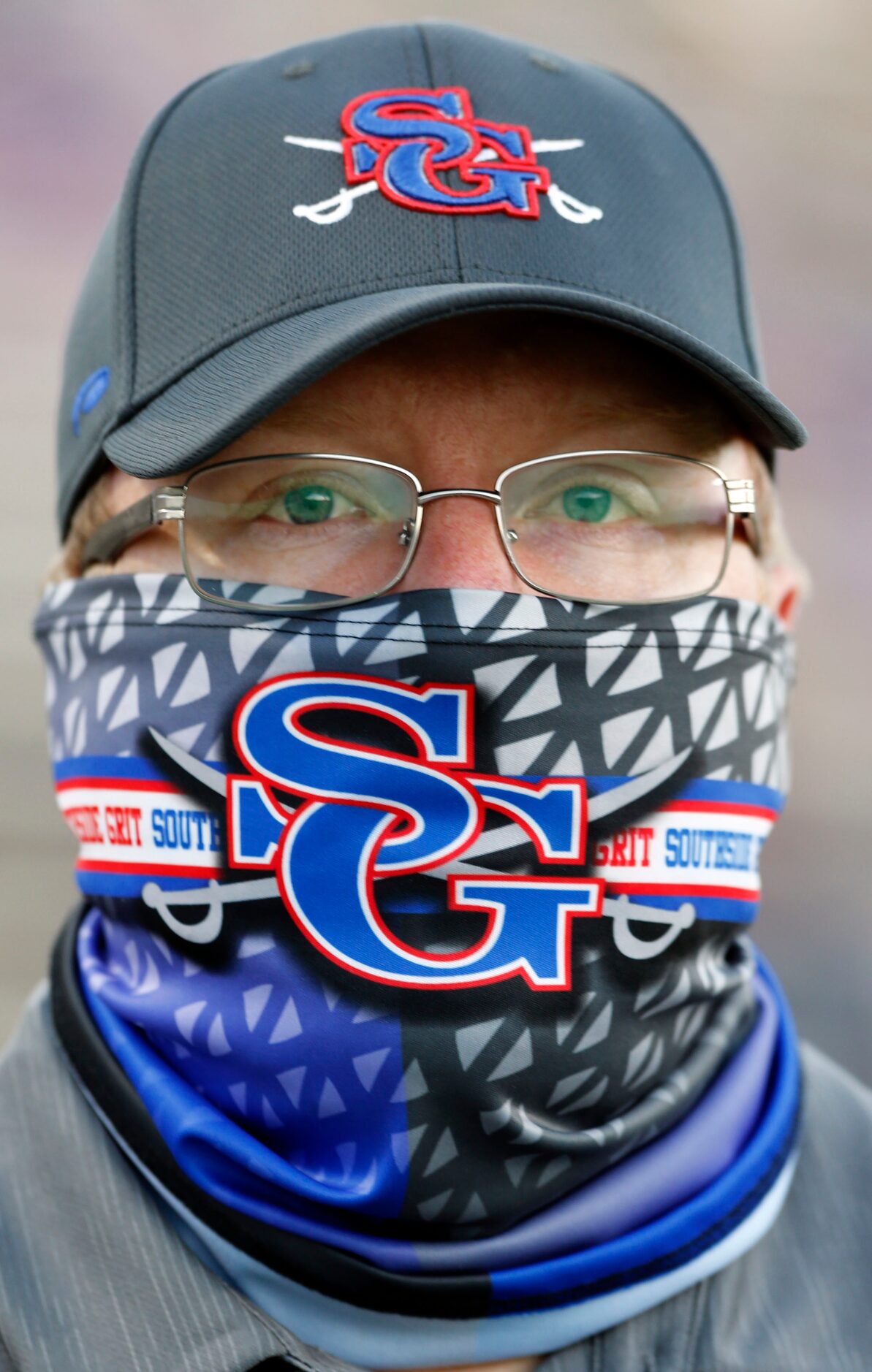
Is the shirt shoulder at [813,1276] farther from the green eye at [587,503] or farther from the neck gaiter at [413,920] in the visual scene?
the green eye at [587,503]

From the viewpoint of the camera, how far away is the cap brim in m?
1.24

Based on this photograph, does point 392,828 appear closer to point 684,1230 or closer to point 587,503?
point 587,503

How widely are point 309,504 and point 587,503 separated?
12.7 inches

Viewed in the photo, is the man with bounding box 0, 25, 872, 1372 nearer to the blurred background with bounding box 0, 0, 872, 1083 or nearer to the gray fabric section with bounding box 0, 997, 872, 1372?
the gray fabric section with bounding box 0, 997, 872, 1372

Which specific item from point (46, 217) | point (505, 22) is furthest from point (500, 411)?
point (505, 22)

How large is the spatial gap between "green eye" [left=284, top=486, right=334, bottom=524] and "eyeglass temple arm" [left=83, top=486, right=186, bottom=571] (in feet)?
0.39

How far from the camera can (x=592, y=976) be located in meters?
1.31

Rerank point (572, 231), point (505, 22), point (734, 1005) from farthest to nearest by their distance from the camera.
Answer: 1. point (505, 22)
2. point (734, 1005)
3. point (572, 231)

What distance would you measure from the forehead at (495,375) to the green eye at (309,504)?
8cm

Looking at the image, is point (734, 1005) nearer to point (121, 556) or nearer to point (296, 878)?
point (296, 878)

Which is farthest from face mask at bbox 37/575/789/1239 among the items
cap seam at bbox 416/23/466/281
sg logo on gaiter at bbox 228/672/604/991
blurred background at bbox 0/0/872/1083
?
blurred background at bbox 0/0/872/1083

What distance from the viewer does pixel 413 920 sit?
1.27 metres

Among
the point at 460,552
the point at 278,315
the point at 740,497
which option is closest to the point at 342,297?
the point at 278,315

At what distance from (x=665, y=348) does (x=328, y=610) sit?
0.46m
